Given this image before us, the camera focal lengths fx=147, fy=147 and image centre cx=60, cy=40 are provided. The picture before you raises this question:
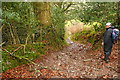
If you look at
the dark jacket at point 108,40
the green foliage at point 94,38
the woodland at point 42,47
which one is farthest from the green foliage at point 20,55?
the green foliage at point 94,38

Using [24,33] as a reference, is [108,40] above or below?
below

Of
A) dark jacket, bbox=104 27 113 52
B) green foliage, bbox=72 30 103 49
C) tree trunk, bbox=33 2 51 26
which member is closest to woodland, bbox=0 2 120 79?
tree trunk, bbox=33 2 51 26

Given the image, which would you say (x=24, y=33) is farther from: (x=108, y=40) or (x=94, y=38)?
(x=94, y=38)

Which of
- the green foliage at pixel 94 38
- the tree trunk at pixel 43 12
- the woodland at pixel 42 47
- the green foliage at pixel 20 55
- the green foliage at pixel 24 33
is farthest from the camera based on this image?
the green foliage at pixel 94 38

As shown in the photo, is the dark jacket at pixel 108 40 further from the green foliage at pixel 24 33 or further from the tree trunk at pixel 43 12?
the tree trunk at pixel 43 12

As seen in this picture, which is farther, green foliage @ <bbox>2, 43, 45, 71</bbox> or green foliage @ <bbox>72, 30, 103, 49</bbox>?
green foliage @ <bbox>72, 30, 103, 49</bbox>

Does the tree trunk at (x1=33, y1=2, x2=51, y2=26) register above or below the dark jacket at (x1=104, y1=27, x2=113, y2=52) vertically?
above

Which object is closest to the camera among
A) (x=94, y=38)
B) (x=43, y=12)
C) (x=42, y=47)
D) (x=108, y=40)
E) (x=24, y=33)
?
(x=108, y=40)

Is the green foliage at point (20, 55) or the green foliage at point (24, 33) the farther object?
the green foliage at point (24, 33)

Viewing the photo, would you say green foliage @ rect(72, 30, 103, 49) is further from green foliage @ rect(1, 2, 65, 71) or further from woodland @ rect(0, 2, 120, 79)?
green foliage @ rect(1, 2, 65, 71)

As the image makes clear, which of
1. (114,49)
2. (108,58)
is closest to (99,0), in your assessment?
(114,49)

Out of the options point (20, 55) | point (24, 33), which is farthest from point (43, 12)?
point (20, 55)

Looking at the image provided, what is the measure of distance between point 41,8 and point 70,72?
5.96 metres

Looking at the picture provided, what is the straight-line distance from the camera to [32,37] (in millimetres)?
10203
